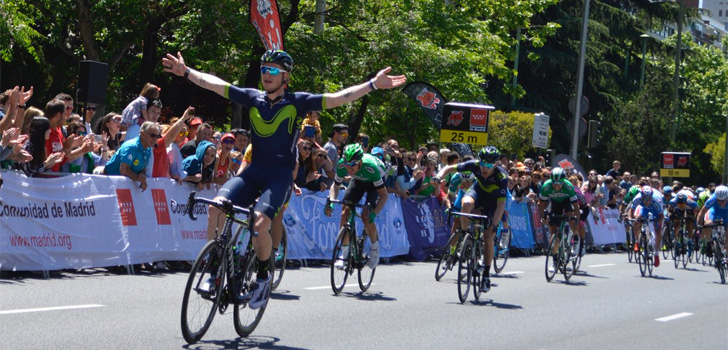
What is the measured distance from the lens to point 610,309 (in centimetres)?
1334

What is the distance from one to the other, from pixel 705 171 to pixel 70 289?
246 ft

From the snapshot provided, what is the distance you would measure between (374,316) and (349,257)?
2.00m

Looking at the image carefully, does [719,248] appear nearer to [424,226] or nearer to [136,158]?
[424,226]

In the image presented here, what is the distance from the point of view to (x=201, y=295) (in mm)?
7586

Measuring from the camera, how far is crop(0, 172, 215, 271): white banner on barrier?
11773 millimetres

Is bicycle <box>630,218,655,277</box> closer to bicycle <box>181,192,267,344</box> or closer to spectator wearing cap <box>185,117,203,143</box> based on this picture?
spectator wearing cap <box>185,117,203,143</box>

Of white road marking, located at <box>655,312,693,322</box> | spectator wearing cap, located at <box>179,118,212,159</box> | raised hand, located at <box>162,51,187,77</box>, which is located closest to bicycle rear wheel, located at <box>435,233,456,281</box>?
white road marking, located at <box>655,312,693,322</box>

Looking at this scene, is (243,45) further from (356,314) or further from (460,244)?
(356,314)

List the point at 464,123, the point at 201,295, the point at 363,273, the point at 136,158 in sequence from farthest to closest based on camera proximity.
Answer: the point at 464,123 → the point at 136,158 → the point at 363,273 → the point at 201,295

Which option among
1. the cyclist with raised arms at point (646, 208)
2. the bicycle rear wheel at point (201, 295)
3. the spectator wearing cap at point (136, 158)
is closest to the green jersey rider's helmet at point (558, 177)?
the cyclist with raised arms at point (646, 208)

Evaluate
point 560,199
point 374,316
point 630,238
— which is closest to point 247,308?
point 374,316

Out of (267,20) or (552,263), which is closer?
(552,263)

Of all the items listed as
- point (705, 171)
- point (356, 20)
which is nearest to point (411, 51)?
point (356, 20)

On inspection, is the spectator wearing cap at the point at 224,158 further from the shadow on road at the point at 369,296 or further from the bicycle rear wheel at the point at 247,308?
the bicycle rear wheel at the point at 247,308
